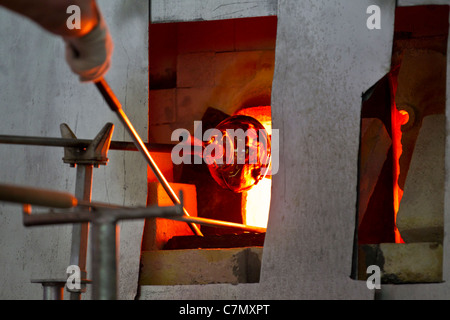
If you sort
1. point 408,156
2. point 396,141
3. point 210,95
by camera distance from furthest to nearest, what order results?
point 210,95, point 396,141, point 408,156

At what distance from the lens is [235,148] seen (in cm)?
434

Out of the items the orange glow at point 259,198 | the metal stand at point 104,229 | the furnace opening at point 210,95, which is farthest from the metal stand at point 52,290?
the orange glow at point 259,198

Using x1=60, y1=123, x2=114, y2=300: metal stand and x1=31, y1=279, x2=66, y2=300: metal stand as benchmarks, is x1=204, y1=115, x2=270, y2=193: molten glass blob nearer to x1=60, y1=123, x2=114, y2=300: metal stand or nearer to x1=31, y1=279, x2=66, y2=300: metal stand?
x1=60, y1=123, x2=114, y2=300: metal stand

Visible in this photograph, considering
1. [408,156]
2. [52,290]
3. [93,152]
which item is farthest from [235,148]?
[52,290]

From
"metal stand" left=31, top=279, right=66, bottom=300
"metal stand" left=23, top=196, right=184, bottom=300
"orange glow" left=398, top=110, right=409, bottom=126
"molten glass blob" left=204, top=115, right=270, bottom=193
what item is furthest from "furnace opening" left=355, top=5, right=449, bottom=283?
"metal stand" left=23, top=196, right=184, bottom=300

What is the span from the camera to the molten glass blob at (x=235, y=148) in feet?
14.2

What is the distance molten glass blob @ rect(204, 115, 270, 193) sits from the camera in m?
4.33

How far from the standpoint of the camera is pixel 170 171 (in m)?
4.61

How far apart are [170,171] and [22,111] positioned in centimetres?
97

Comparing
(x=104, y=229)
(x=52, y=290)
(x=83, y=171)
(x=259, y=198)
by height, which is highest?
(x=259, y=198)

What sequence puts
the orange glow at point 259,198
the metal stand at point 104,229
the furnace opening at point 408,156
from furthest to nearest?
the orange glow at point 259,198 < the furnace opening at point 408,156 < the metal stand at point 104,229

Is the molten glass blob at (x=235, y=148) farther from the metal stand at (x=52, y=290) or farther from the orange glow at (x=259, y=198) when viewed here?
the metal stand at (x=52, y=290)

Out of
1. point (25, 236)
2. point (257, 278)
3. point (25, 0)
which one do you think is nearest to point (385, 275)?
point (257, 278)

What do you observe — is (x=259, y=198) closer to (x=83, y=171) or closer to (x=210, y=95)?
(x=210, y=95)
